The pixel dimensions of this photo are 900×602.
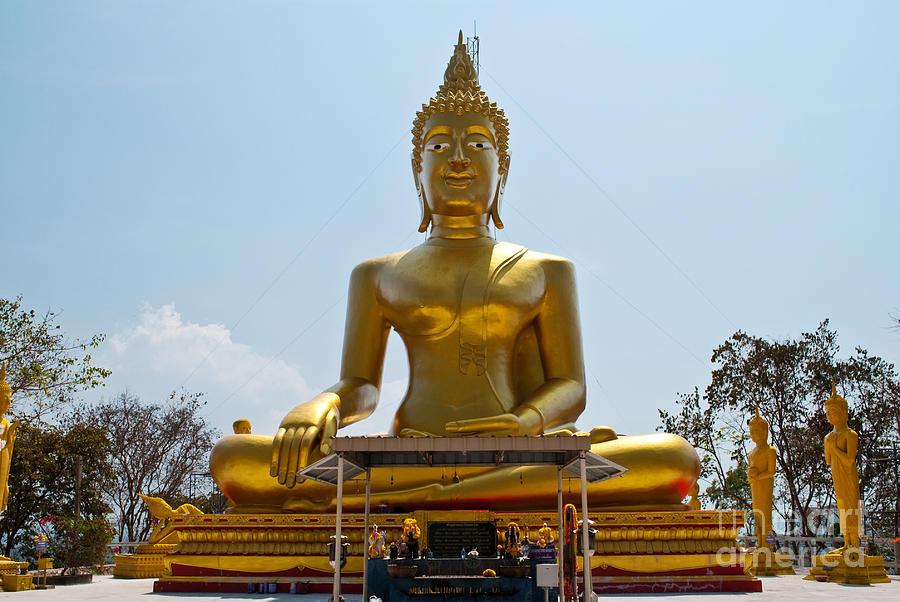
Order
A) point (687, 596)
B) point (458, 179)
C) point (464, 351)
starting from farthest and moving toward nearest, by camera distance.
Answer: point (458, 179), point (464, 351), point (687, 596)

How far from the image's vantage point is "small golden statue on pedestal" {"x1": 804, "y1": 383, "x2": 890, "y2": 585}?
10.9 metres

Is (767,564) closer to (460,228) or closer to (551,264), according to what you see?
(551,264)

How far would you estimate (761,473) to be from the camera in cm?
1392

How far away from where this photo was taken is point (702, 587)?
9.16 m

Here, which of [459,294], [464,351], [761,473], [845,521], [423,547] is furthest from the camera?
[761,473]


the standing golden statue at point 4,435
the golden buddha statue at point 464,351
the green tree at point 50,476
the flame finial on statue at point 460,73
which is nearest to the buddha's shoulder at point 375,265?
the golden buddha statue at point 464,351

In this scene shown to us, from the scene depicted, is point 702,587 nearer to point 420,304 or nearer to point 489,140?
point 420,304

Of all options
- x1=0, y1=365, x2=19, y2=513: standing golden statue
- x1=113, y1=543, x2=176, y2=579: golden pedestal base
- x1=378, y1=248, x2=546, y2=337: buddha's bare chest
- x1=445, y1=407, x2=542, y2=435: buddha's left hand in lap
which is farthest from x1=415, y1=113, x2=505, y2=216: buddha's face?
x1=113, y1=543, x2=176, y2=579: golden pedestal base

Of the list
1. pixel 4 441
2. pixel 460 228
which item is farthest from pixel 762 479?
pixel 4 441

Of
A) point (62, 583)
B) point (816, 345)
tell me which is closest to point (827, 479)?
point (816, 345)

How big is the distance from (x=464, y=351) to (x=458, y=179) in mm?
2335

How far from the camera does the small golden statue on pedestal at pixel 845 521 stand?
10.9 meters

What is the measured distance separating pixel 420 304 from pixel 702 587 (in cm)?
480

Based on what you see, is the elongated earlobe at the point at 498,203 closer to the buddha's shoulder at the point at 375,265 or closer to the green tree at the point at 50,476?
the buddha's shoulder at the point at 375,265
